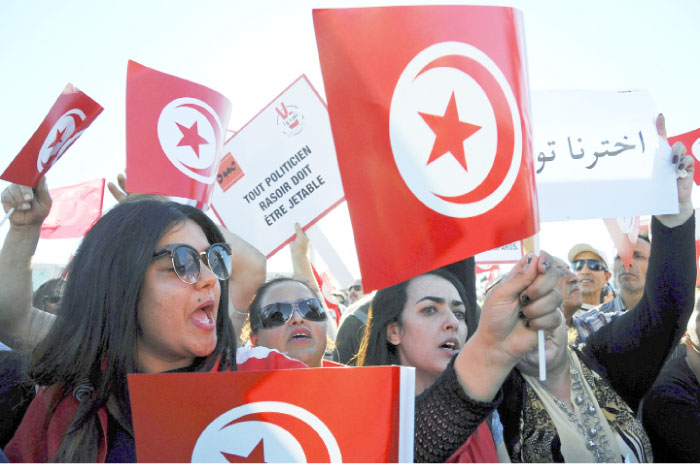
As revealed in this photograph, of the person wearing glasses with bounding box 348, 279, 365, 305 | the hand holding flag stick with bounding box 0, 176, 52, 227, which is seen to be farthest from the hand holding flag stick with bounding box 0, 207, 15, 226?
the person wearing glasses with bounding box 348, 279, 365, 305

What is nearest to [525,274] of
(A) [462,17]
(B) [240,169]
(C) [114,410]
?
(A) [462,17]

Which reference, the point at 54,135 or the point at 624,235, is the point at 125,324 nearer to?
the point at 54,135

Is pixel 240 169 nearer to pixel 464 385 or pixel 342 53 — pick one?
pixel 342 53

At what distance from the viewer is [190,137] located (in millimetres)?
3781

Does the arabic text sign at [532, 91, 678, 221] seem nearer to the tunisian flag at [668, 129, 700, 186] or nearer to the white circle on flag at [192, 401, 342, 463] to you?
the white circle on flag at [192, 401, 342, 463]

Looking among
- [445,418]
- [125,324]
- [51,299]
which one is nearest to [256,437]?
[445,418]

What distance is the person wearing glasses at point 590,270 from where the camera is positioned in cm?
595

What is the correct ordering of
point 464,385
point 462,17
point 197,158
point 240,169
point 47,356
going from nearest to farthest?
point 464,385
point 462,17
point 47,356
point 197,158
point 240,169

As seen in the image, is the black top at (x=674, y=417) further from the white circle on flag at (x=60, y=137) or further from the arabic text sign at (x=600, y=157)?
the white circle on flag at (x=60, y=137)

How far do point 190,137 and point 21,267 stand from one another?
4.68 ft

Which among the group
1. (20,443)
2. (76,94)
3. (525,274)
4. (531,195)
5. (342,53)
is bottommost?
(20,443)

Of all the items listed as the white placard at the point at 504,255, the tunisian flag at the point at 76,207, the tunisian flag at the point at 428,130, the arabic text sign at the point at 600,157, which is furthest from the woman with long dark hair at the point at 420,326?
the tunisian flag at the point at 76,207

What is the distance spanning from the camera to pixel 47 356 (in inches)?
80.3

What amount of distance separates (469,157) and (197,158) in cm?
231
